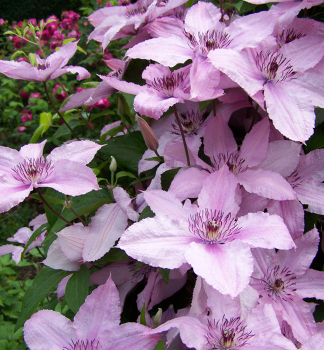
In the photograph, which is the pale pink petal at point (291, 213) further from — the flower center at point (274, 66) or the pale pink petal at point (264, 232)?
the flower center at point (274, 66)

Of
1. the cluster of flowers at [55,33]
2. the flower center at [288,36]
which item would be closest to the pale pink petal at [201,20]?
the flower center at [288,36]

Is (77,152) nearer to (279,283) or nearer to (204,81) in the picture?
(204,81)

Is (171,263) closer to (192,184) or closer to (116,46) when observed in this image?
(192,184)

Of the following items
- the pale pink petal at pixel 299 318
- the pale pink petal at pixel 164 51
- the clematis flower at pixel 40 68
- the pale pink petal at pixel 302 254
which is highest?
the pale pink petal at pixel 164 51

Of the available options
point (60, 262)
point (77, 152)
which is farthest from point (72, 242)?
point (77, 152)

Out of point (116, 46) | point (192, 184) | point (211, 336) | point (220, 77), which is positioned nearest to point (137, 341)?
point (211, 336)

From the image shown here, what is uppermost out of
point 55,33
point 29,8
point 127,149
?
point 127,149

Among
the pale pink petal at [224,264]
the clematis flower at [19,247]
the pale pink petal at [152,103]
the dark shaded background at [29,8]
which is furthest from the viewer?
the dark shaded background at [29,8]
